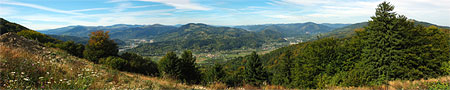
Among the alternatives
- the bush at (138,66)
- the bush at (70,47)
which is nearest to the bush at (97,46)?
the bush at (70,47)

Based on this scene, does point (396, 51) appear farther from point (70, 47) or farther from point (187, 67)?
point (70, 47)

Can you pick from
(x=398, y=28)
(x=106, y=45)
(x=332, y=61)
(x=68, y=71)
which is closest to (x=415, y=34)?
(x=398, y=28)

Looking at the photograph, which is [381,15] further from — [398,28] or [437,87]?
[437,87]

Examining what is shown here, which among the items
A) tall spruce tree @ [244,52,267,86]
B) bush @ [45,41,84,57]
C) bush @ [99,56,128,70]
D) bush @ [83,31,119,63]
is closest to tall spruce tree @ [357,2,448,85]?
tall spruce tree @ [244,52,267,86]

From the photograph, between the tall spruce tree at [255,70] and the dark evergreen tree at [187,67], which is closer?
the dark evergreen tree at [187,67]

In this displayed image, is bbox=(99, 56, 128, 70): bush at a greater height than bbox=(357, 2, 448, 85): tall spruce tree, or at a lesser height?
lesser

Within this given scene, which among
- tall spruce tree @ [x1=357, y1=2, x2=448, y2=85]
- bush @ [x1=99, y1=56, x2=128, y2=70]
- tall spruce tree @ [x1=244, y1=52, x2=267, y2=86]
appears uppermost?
tall spruce tree @ [x1=357, y1=2, x2=448, y2=85]

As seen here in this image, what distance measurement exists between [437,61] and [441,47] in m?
2.64

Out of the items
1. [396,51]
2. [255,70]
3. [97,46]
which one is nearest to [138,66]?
[97,46]

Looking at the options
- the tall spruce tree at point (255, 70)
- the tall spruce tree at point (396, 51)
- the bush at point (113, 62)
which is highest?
the tall spruce tree at point (396, 51)

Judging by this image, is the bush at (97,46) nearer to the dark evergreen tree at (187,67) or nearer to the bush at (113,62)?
the bush at (113,62)

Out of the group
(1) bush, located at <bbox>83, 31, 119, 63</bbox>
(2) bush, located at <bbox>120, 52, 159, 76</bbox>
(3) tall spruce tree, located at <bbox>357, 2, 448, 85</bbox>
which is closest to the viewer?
(3) tall spruce tree, located at <bbox>357, 2, 448, 85</bbox>

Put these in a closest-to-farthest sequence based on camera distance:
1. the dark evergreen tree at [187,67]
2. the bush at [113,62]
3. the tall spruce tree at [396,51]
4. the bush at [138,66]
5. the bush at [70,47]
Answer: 1. the tall spruce tree at [396,51]
2. the bush at [113,62]
3. the dark evergreen tree at [187,67]
4. the bush at [70,47]
5. the bush at [138,66]

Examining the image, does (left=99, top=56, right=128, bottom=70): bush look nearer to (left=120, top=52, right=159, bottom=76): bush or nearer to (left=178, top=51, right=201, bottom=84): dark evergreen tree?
(left=120, top=52, right=159, bottom=76): bush
